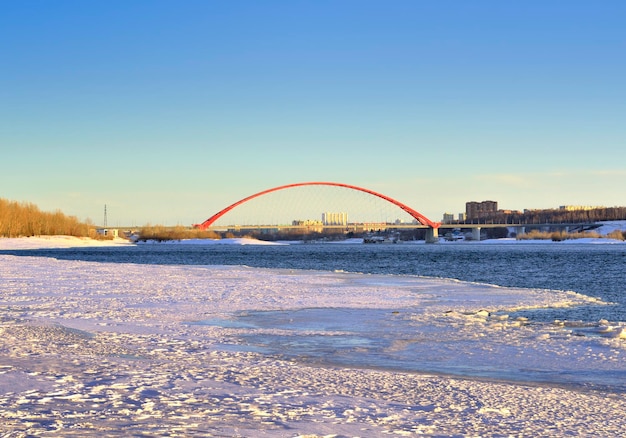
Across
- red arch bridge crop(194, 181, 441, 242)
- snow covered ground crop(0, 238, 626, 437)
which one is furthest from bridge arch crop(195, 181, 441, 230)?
snow covered ground crop(0, 238, 626, 437)

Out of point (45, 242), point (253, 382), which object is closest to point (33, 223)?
point (45, 242)

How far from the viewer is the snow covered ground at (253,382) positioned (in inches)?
205

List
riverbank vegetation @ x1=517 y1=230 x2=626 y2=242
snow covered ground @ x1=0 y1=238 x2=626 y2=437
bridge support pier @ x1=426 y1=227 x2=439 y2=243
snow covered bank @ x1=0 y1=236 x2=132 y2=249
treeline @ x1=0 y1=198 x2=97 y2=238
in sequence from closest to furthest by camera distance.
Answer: snow covered ground @ x1=0 y1=238 x2=626 y2=437
snow covered bank @ x1=0 y1=236 x2=132 y2=249
treeline @ x1=0 y1=198 x2=97 y2=238
bridge support pier @ x1=426 y1=227 x2=439 y2=243
riverbank vegetation @ x1=517 y1=230 x2=626 y2=242

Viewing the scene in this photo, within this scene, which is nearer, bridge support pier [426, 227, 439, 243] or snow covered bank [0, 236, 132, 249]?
snow covered bank [0, 236, 132, 249]

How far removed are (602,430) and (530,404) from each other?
88cm

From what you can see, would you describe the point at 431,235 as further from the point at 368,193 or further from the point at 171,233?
the point at 171,233

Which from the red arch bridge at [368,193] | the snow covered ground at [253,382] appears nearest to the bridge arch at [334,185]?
the red arch bridge at [368,193]

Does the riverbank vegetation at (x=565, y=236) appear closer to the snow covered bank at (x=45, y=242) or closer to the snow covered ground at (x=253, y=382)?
the snow covered bank at (x=45, y=242)

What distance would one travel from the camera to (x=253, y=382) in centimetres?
673

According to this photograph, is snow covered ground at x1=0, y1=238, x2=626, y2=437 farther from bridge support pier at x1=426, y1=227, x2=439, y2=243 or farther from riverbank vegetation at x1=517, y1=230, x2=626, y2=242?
riverbank vegetation at x1=517, y1=230, x2=626, y2=242

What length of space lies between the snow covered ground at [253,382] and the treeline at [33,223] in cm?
9416

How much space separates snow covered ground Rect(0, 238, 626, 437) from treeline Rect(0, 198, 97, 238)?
309 ft

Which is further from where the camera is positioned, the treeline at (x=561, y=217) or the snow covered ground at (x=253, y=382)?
the treeline at (x=561, y=217)

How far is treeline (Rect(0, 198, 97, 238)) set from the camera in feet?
330
